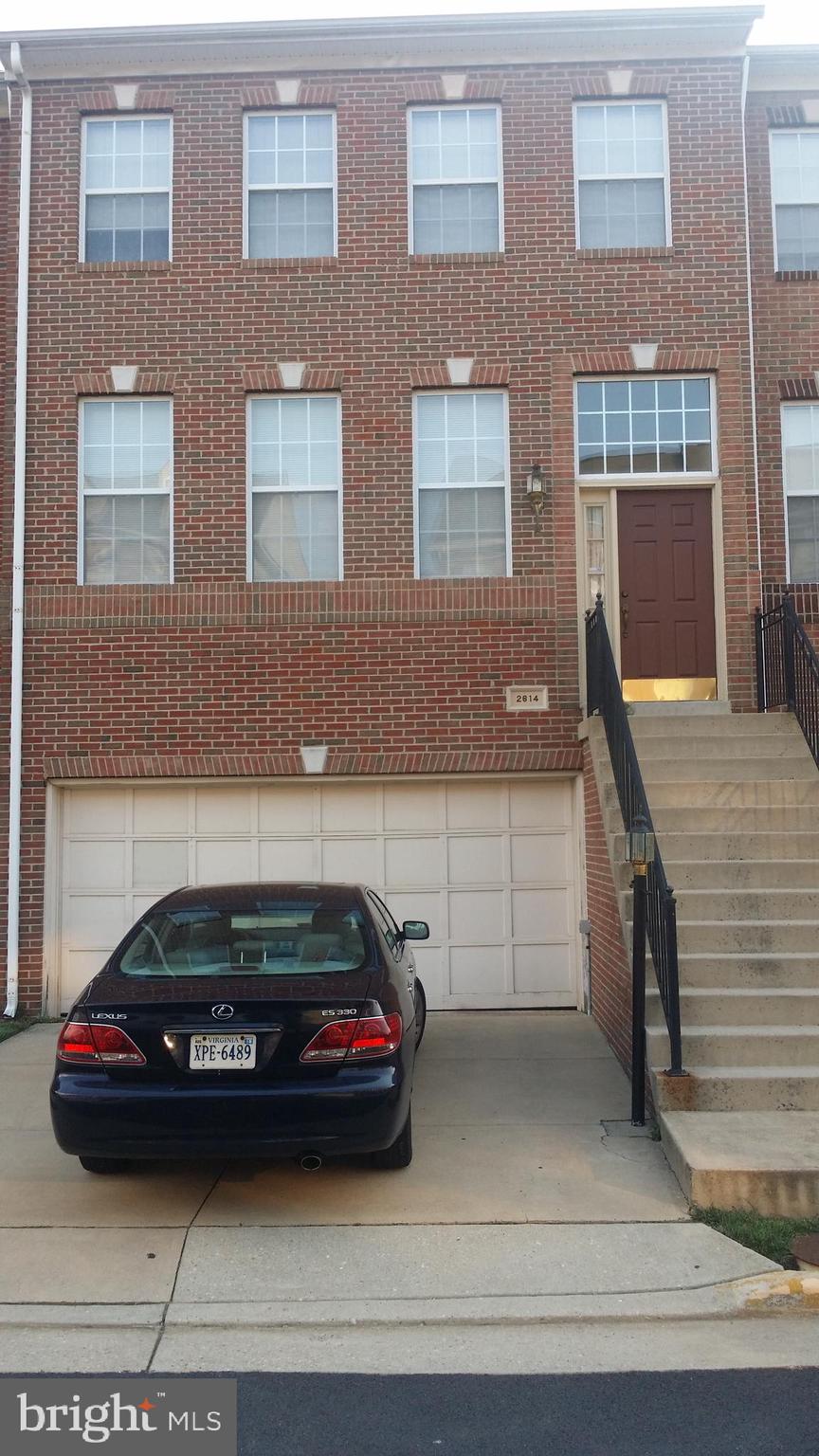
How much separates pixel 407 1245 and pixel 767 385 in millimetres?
8841

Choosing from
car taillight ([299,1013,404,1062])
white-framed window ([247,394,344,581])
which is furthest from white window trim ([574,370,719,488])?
car taillight ([299,1013,404,1062])

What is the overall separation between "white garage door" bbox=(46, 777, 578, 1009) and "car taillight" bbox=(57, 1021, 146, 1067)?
200 inches

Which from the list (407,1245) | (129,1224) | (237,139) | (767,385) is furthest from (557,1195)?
(237,139)

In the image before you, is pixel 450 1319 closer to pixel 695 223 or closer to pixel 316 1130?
pixel 316 1130

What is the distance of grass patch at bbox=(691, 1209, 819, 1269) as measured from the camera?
4.94 meters

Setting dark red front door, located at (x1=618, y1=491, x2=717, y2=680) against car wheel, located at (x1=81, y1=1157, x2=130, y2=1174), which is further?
dark red front door, located at (x1=618, y1=491, x2=717, y2=680)

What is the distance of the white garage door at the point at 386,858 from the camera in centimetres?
1033

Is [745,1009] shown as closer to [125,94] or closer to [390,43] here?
[390,43]

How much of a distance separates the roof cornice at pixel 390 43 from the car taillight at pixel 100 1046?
952cm

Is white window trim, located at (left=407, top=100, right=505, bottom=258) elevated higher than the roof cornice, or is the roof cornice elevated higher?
the roof cornice

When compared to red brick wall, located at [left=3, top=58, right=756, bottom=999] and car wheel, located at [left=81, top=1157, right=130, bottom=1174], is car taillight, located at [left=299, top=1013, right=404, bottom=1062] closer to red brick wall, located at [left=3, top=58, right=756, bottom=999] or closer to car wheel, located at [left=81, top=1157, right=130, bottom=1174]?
car wheel, located at [left=81, top=1157, right=130, bottom=1174]

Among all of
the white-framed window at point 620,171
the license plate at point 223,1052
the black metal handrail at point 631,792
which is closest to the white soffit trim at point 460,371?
the white-framed window at point 620,171

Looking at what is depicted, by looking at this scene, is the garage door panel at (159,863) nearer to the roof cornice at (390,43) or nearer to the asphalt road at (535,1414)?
the asphalt road at (535,1414)

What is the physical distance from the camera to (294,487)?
10766 mm
